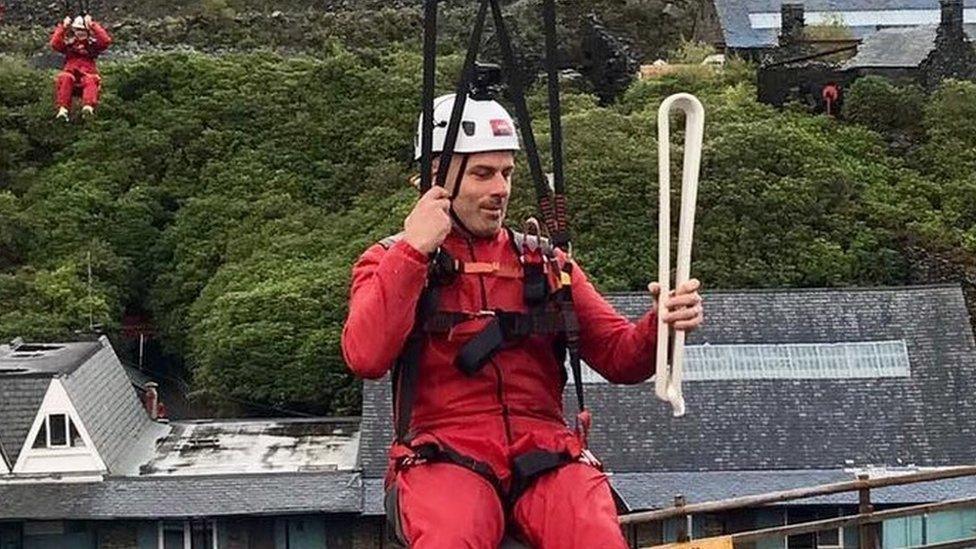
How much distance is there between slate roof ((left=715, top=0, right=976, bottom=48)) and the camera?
2614 cm

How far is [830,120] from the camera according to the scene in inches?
803

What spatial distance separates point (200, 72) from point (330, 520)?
9.86 metres

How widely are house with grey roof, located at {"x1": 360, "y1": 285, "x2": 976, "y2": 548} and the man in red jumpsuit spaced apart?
9.65 meters

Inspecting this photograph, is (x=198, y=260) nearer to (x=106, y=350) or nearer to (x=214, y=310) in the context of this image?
(x=214, y=310)

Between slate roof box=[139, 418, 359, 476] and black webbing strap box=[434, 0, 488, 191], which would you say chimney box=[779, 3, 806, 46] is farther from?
black webbing strap box=[434, 0, 488, 191]

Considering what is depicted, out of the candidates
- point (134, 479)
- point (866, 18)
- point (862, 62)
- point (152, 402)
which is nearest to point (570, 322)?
point (134, 479)

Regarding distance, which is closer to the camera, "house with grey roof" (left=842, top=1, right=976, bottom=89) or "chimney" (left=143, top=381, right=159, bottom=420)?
"chimney" (left=143, top=381, right=159, bottom=420)

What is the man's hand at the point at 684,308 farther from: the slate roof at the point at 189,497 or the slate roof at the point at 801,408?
the slate roof at the point at 801,408

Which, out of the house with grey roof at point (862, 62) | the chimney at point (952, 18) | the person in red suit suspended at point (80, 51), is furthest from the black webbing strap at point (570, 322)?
the chimney at point (952, 18)

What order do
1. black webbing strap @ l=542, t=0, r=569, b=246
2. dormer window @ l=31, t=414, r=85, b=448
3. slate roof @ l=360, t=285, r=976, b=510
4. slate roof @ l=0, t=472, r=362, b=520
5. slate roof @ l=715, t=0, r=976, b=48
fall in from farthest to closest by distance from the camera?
slate roof @ l=715, t=0, r=976, b=48 < dormer window @ l=31, t=414, r=85, b=448 < slate roof @ l=360, t=285, r=976, b=510 < slate roof @ l=0, t=472, r=362, b=520 < black webbing strap @ l=542, t=0, r=569, b=246

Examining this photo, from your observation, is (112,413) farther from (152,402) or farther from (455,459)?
(455,459)

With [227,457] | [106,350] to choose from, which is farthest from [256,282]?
[227,457]

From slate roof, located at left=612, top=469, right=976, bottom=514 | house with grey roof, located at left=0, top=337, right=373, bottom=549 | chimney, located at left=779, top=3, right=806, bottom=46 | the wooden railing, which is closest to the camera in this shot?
the wooden railing

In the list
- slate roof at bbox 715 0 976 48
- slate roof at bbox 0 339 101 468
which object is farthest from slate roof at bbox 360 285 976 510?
slate roof at bbox 715 0 976 48
